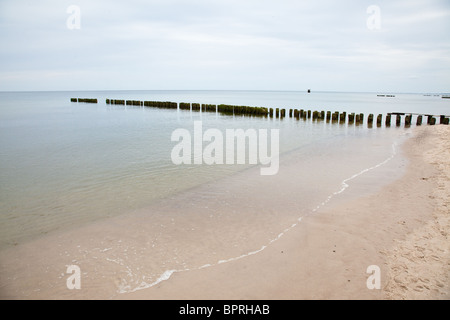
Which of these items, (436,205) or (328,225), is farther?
(436,205)

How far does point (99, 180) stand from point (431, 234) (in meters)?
8.36

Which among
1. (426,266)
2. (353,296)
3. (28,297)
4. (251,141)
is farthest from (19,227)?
(251,141)

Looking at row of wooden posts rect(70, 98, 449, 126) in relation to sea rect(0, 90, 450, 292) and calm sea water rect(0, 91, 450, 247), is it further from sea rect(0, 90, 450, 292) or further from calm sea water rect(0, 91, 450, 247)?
sea rect(0, 90, 450, 292)

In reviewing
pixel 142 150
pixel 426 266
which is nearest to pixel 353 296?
pixel 426 266

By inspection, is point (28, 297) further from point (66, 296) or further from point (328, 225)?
point (328, 225)

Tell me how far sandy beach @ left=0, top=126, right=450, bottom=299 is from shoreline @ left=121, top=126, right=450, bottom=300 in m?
0.01

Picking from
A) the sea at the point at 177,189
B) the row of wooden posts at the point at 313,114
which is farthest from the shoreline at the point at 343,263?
the row of wooden posts at the point at 313,114

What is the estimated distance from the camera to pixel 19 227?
562cm

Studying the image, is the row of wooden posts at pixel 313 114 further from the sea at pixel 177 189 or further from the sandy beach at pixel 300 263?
the sandy beach at pixel 300 263

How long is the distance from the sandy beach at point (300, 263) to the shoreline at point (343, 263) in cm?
1

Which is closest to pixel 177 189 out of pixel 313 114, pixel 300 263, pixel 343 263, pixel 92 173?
pixel 92 173

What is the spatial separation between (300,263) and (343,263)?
0.63m
